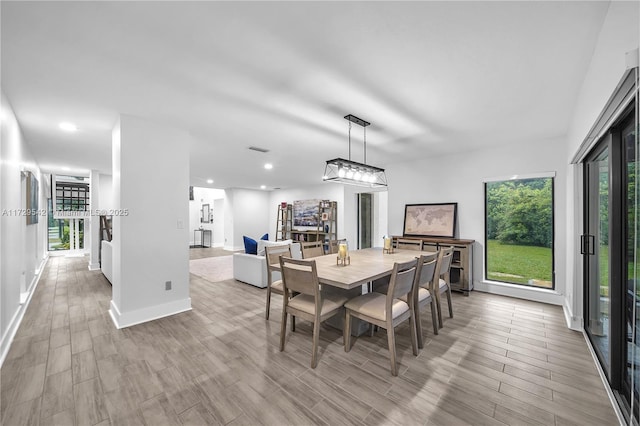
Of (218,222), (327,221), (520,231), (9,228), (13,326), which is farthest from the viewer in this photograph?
(218,222)

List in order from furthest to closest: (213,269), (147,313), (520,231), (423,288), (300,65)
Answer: (213,269) → (520,231) → (147,313) → (423,288) → (300,65)

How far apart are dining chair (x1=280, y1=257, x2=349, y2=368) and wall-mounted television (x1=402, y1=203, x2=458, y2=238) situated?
2.95m

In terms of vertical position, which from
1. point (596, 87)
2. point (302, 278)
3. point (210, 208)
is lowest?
point (302, 278)

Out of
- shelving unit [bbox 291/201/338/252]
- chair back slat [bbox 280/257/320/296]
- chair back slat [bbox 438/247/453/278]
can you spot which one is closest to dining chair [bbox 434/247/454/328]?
chair back slat [bbox 438/247/453/278]

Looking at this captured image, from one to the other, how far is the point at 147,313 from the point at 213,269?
313 cm

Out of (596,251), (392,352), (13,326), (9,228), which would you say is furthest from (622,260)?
(13,326)

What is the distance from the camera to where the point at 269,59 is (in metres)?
1.91

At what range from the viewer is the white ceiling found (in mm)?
1504

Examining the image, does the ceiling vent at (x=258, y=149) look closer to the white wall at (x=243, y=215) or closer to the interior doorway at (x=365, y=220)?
the interior doorway at (x=365, y=220)

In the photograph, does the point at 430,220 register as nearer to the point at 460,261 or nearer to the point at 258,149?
the point at 460,261

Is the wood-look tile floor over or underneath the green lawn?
underneath

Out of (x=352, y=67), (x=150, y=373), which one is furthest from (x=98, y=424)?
(x=352, y=67)

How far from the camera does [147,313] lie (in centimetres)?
309

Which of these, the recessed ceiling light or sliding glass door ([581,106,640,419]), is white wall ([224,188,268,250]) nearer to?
the recessed ceiling light
